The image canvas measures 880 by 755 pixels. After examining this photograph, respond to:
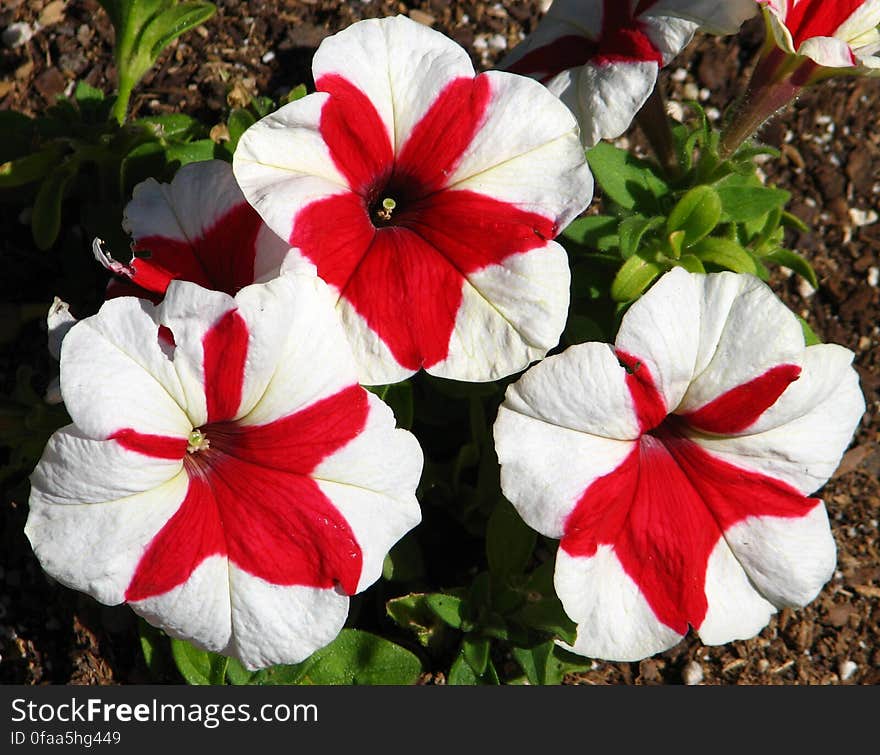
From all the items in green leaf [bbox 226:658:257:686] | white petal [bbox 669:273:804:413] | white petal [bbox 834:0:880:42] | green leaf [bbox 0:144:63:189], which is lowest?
green leaf [bbox 226:658:257:686]

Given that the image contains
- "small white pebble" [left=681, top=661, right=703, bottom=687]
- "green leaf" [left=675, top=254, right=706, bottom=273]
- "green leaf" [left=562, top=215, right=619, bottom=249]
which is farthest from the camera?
"small white pebble" [left=681, top=661, right=703, bottom=687]

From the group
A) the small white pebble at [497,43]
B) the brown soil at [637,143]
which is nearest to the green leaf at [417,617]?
the brown soil at [637,143]

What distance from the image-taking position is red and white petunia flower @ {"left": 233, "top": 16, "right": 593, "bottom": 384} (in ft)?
5.68

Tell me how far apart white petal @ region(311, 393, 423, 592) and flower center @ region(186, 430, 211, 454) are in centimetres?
22

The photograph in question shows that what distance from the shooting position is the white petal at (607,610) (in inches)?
72.6

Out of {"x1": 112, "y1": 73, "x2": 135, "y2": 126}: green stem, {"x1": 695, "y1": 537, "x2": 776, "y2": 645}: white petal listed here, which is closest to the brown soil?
{"x1": 112, "y1": 73, "x2": 135, "y2": 126}: green stem

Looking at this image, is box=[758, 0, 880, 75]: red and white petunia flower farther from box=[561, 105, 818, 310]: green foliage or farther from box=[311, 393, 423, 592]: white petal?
box=[311, 393, 423, 592]: white petal

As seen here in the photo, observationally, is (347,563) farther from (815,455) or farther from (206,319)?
(815,455)

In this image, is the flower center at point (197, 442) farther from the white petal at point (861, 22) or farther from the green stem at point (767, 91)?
the white petal at point (861, 22)

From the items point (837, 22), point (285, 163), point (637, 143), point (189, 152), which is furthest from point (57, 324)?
point (637, 143)

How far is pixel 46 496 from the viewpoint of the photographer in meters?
1.64

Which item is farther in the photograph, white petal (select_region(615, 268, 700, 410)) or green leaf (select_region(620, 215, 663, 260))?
green leaf (select_region(620, 215, 663, 260))

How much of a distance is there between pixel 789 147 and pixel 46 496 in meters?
2.76

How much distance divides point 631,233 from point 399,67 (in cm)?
62
